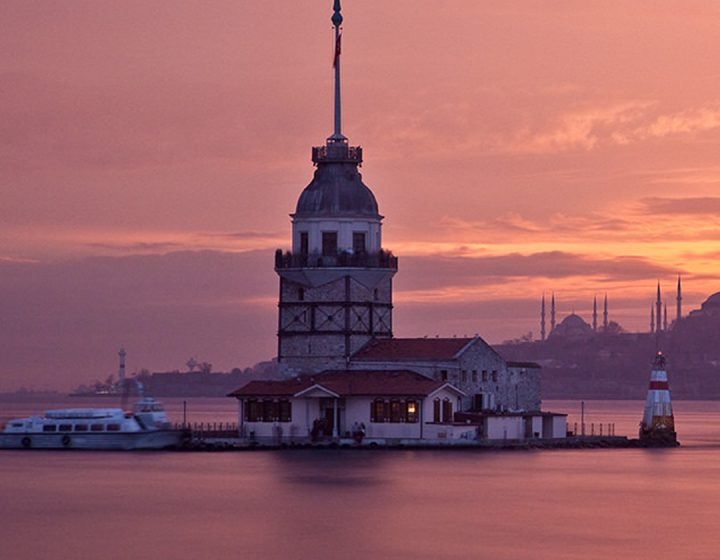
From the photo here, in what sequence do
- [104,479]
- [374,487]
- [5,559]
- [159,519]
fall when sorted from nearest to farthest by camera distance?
[5,559] → [159,519] → [374,487] → [104,479]

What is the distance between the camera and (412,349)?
112 meters

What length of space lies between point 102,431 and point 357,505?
32679mm

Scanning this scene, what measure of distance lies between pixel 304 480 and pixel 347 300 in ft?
71.4

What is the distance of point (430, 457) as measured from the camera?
344 ft

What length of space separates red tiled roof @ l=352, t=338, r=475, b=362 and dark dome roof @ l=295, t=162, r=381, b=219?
7.35 m

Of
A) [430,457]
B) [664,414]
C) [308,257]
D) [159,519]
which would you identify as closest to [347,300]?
[308,257]

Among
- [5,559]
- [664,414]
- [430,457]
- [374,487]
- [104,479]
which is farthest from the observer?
[664,414]

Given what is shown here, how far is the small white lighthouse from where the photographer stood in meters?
118

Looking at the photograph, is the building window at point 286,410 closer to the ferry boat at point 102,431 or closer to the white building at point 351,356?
the white building at point 351,356

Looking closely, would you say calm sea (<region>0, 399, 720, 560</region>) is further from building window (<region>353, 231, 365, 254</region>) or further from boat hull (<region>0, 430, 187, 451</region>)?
building window (<region>353, 231, 365, 254</region>)

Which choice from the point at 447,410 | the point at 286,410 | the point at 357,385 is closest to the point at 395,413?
the point at 357,385

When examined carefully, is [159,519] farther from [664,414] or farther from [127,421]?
[664,414]

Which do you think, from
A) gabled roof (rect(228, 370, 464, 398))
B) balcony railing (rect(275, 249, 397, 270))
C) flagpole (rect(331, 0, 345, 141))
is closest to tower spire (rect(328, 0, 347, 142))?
flagpole (rect(331, 0, 345, 141))

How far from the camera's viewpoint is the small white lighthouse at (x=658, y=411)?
118 metres
